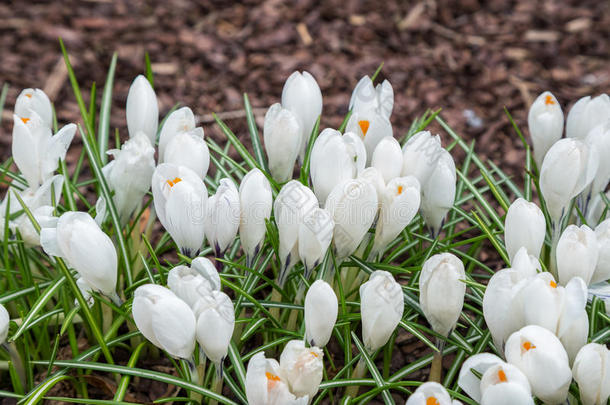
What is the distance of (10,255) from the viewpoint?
76.9 inches

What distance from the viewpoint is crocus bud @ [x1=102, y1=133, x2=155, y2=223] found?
5.16 feet

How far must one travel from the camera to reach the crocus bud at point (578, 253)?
53.6 inches

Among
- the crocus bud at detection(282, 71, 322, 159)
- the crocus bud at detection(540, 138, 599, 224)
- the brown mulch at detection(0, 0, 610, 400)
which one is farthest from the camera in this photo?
the brown mulch at detection(0, 0, 610, 400)

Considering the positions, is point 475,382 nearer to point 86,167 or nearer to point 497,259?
point 497,259

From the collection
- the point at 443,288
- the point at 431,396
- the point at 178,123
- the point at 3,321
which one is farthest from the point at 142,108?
the point at 431,396

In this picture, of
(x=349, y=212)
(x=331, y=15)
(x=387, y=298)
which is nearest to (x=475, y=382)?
(x=387, y=298)

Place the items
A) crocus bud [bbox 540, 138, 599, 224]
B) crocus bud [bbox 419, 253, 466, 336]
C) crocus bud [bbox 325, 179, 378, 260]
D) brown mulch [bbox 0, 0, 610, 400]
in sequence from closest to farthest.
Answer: crocus bud [bbox 419, 253, 466, 336] < crocus bud [bbox 325, 179, 378, 260] < crocus bud [bbox 540, 138, 599, 224] < brown mulch [bbox 0, 0, 610, 400]

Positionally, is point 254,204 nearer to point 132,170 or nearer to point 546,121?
point 132,170

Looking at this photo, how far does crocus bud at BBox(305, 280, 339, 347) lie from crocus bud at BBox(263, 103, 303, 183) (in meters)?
0.43

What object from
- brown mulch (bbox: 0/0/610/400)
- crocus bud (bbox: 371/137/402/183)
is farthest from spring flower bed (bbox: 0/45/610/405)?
brown mulch (bbox: 0/0/610/400)

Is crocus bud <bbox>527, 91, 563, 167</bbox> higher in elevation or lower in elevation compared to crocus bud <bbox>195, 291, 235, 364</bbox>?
higher

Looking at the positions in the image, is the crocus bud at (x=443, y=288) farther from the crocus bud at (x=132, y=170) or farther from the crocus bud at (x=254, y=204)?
the crocus bud at (x=132, y=170)

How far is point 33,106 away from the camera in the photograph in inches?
67.1

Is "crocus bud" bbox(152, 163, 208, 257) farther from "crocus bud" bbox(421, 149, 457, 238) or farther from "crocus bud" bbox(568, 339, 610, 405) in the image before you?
"crocus bud" bbox(568, 339, 610, 405)
